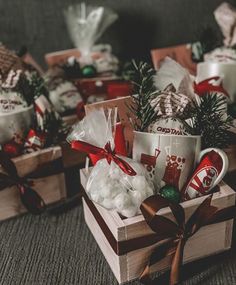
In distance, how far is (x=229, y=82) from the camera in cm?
117

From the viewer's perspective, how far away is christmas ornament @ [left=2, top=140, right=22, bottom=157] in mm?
1032

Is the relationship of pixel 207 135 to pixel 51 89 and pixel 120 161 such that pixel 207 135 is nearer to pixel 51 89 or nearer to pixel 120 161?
pixel 120 161

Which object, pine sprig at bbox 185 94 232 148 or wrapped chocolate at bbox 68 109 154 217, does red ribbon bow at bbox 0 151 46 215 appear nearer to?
wrapped chocolate at bbox 68 109 154 217

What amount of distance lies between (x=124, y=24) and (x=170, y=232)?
2.89ft

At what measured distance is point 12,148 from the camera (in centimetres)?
104

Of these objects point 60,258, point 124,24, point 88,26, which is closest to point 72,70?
point 88,26

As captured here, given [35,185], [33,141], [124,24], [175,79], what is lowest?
[35,185]

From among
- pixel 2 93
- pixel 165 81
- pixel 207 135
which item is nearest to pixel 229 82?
pixel 165 81

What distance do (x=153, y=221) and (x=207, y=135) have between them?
216 millimetres

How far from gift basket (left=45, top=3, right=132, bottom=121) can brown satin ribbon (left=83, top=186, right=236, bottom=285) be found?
484 mm

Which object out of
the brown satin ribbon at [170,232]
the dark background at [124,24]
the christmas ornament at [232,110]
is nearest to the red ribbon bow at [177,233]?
the brown satin ribbon at [170,232]

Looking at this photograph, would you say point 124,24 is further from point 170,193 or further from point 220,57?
point 170,193

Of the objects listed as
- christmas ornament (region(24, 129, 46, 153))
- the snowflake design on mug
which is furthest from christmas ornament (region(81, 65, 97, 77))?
the snowflake design on mug

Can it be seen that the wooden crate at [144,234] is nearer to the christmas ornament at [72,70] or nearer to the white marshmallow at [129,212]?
the white marshmallow at [129,212]
